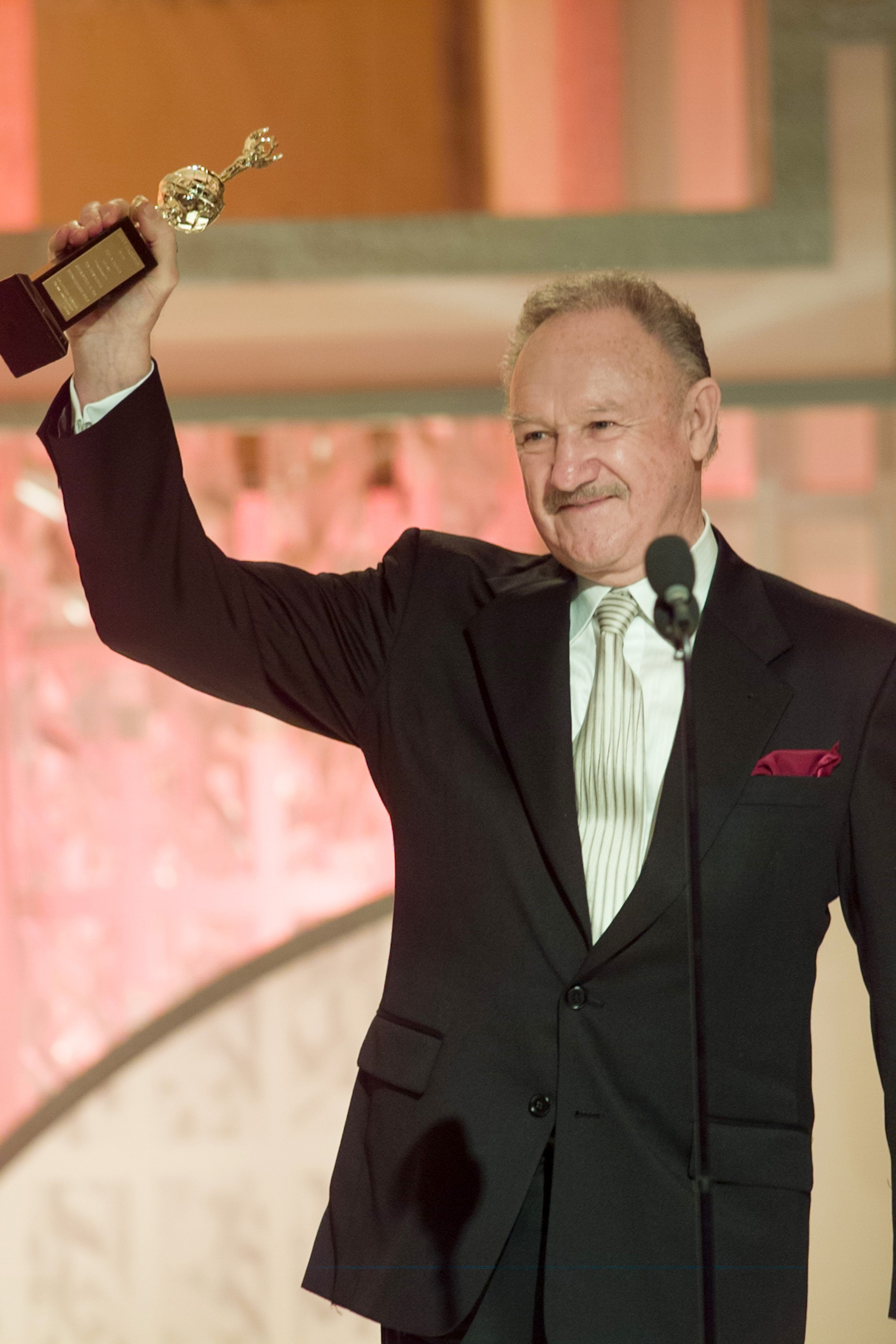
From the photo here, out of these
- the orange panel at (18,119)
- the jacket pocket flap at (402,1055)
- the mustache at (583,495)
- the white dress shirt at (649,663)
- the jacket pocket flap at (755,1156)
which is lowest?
the jacket pocket flap at (755,1156)

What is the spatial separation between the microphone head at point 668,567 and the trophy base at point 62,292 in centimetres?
47

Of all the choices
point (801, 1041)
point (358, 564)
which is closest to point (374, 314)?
point (358, 564)

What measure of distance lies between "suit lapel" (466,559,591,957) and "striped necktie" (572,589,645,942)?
0.06ft

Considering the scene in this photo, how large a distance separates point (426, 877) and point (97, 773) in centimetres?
153

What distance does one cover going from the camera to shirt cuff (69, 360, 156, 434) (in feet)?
3.99

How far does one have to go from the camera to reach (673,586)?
38.8 inches

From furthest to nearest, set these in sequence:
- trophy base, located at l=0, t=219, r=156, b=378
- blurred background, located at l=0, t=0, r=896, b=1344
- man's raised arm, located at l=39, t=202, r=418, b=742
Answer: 1. blurred background, located at l=0, t=0, r=896, b=1344
2. man's raised arm, located at l=39, t=202, r=418, b=742
3. trophy base, located at l=0, t=219, r=156, b=378

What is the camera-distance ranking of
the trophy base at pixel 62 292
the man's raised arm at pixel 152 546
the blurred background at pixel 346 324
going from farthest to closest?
1. the blurred background at pixel 346 324
2. the man's raised arm at pixel 152 546
3. the trophy base at pixel 62 292

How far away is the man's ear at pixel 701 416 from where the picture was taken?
1386 millimetres

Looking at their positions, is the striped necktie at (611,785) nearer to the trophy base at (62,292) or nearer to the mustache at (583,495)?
the mustache at (583,495)

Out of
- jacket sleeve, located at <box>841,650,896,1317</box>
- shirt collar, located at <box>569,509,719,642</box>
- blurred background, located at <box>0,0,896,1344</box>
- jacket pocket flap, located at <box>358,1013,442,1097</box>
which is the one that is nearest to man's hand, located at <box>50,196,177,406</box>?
shirt collar, located at <box>569,509,719,642</box>

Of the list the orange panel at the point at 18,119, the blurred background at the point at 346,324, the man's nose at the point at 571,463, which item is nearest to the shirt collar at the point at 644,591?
the man's nose at the point at 571,463

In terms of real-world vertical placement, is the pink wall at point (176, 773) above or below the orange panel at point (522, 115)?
below

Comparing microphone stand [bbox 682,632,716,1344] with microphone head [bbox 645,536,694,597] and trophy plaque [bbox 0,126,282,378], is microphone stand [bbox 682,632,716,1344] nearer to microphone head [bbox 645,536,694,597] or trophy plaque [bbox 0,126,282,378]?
microphone head [bbox 645,536,694,597]
